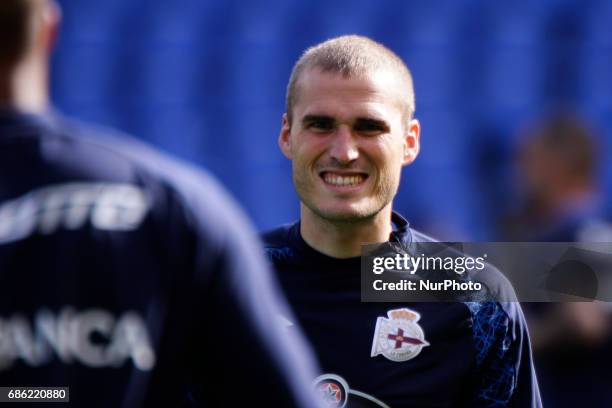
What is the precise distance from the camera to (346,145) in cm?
271

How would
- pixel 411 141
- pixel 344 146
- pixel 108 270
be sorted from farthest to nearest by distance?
pixel 411 141 < pixel 344 146 < pixel 108 270

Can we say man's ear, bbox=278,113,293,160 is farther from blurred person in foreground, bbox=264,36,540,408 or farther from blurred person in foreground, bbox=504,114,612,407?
blurred person in foreground, bbox=504,114,612,407

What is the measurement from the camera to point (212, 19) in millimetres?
7406

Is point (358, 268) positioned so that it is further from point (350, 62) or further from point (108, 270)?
point (108, 270)

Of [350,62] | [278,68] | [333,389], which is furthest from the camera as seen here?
[278,68]

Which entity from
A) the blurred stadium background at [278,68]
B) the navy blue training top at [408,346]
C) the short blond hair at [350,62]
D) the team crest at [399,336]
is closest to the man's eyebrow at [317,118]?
the short blond hair at [350,62]

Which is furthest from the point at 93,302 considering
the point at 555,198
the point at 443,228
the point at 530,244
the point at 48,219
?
the point at 443,228

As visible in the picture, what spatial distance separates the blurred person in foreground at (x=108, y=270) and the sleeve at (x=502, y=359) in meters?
1.18

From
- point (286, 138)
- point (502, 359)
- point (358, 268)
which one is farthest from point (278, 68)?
point (502, 359)

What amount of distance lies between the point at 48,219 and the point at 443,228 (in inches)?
197

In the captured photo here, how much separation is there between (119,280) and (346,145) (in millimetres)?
1367

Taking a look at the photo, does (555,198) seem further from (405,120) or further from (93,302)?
(93,302)

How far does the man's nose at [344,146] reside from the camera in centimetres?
269

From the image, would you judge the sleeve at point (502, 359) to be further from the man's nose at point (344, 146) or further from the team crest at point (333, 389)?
A: the man's nose at point (344, 146)
